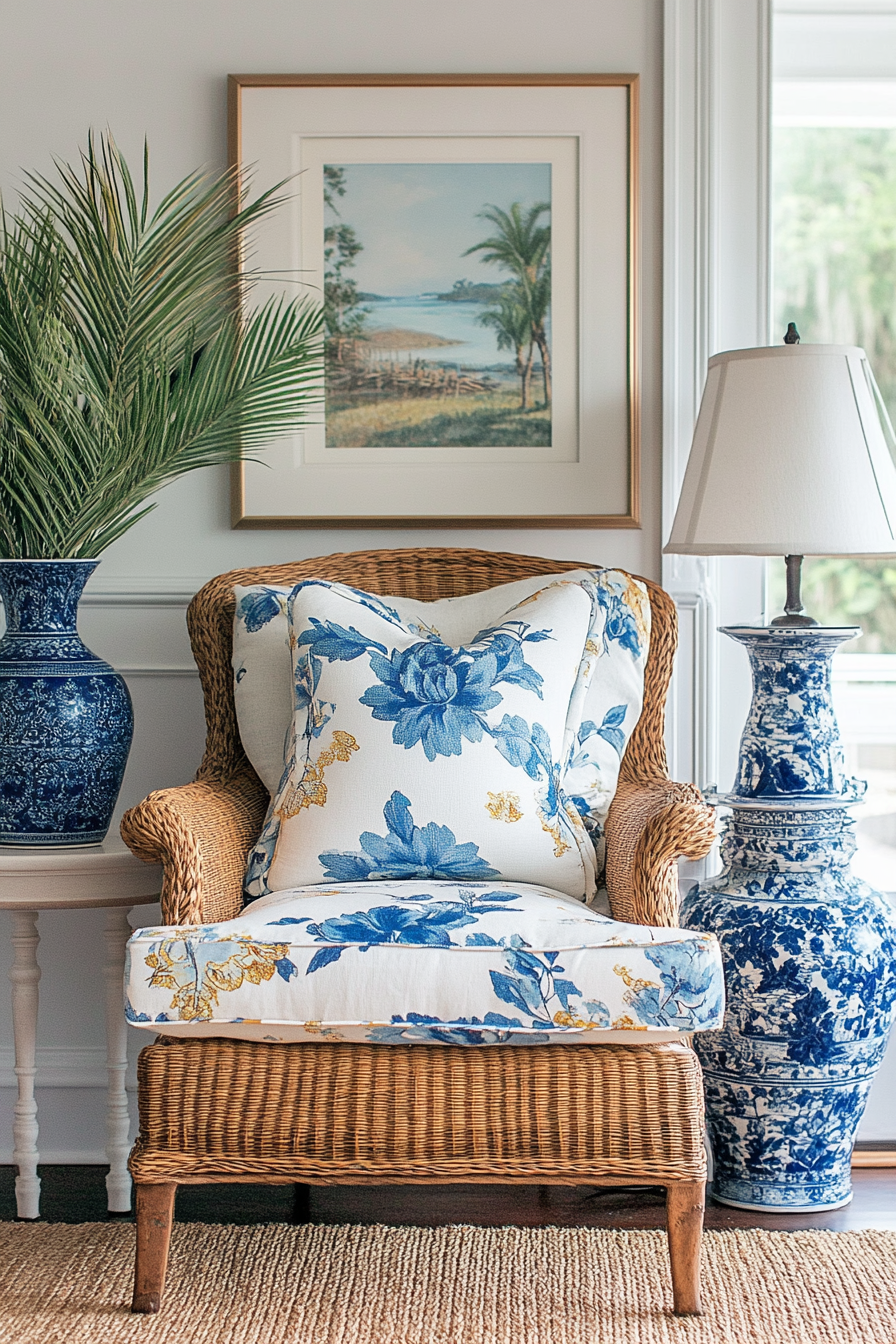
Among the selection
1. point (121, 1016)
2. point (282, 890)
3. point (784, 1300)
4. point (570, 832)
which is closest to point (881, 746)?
point (570, 832)

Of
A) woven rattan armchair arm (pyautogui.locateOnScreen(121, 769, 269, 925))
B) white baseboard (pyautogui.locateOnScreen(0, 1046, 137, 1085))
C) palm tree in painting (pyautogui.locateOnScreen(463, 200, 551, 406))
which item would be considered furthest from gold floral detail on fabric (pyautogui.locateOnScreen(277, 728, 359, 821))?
palm tree in painting (pyautogui.locateOnScreen(463, 200, 551, 406))

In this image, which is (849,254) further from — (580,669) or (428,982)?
(428,982)

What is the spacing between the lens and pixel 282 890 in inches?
68.7

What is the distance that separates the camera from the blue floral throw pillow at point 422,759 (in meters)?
1.73

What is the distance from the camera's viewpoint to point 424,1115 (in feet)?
4.83

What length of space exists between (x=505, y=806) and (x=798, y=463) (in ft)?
2.18

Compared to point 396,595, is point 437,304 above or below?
above

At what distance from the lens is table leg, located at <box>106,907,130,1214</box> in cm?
197

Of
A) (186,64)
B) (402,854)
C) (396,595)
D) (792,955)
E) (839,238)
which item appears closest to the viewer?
(402,854)

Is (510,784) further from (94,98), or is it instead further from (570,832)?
(94,98)

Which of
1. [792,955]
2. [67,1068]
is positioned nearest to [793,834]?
[792,955]

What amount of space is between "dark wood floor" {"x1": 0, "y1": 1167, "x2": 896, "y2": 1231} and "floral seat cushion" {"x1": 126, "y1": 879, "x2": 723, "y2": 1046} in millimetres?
585

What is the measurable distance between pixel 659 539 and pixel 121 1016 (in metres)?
1.24

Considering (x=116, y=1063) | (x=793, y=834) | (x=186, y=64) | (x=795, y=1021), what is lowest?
(x=116, y=1063)
